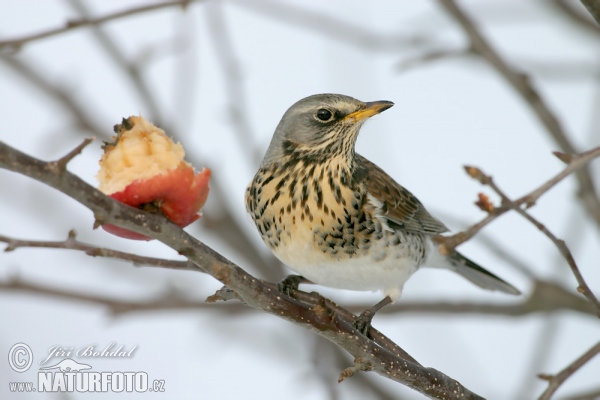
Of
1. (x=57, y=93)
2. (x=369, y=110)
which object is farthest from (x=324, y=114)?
(x=57, y=93)

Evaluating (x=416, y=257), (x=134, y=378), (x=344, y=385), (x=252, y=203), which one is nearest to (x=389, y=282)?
(x=416, y=257)

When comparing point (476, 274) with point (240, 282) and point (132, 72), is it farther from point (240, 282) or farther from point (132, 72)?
point (240, 282)

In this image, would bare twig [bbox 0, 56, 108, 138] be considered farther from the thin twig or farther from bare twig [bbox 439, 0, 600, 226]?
the thin twig

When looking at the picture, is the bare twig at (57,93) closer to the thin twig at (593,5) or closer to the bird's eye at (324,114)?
the bird's eye at (324,114)

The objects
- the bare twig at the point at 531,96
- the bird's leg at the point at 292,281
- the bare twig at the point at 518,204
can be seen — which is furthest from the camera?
the bare twig at the point at 531,96

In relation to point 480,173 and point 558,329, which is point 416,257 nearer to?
point 558,329

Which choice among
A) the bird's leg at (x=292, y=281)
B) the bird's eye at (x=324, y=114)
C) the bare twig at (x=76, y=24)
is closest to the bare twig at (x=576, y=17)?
the bird's eye at (x=324, y=114)
